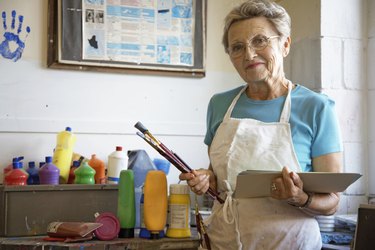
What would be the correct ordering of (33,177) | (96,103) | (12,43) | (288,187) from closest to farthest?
(288,187) → (33,177) → (12,43) → (96,103)

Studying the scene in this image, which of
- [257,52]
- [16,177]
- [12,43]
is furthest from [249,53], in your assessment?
[12,43]

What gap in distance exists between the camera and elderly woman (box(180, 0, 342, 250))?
1408 mm

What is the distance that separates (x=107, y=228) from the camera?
1641mm

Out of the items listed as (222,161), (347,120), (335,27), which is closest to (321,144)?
(222,161)

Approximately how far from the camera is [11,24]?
220 cm

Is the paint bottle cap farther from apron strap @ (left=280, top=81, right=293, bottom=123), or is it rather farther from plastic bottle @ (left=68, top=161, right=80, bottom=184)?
apron strap @ (left=280, top=81, right=293, bottom=123)

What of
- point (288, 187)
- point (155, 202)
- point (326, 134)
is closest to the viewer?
point (288, 187)

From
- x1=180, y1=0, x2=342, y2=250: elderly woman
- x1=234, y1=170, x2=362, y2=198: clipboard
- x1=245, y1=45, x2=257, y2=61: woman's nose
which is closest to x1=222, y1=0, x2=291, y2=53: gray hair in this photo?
x1=180, y1=0, x2=342, y2=250: elderly woman

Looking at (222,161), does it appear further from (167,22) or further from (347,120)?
(167,22)

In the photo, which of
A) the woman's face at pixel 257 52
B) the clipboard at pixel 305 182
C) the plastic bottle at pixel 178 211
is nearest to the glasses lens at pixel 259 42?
the woman's face at pixel 257 52

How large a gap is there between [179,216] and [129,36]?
3.36 ft

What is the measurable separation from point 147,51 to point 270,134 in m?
1.06

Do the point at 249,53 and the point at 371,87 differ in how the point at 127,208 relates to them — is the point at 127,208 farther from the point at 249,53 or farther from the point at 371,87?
the point at 371,87

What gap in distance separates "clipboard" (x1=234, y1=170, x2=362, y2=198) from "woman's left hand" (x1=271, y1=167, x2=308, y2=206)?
16mm
